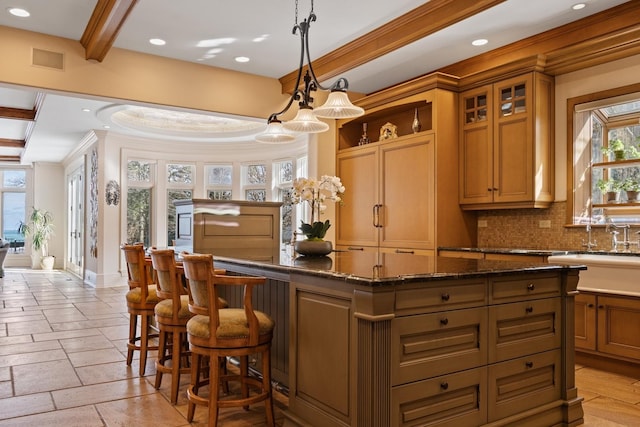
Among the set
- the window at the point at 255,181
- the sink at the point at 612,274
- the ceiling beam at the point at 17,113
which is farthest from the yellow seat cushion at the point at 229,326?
the window at the point at 255,181

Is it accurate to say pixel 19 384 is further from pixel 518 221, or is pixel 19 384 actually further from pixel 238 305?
pixel 518 221

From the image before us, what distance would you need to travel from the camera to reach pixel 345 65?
202 inches

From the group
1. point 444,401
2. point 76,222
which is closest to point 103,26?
point 444,401

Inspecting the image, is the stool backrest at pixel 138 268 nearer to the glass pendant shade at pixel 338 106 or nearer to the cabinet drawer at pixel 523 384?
the glass pendant shade at pixel 338 106

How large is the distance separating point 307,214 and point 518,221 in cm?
435

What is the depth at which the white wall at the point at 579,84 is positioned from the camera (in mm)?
4105

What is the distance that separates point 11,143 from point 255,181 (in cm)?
561

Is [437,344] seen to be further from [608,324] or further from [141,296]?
[141,296]

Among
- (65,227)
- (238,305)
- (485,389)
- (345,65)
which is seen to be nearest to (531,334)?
(485,389)

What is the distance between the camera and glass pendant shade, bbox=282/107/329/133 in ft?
11.8

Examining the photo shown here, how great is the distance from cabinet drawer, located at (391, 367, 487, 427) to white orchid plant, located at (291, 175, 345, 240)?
1.37 meters

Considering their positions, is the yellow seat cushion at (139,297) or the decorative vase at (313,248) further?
the yellow seat cushion at (139,297)

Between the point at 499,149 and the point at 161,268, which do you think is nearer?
the point at 161,268

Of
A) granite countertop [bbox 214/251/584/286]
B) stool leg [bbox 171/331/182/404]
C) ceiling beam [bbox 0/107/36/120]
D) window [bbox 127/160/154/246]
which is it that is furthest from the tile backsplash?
ceiling beam [bbox 0/107/36/120]
